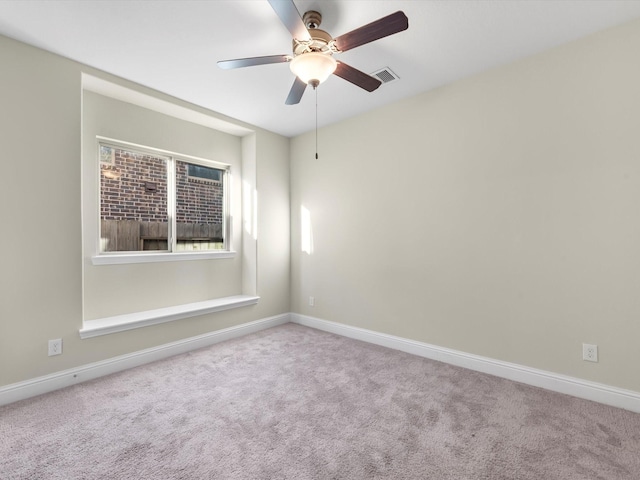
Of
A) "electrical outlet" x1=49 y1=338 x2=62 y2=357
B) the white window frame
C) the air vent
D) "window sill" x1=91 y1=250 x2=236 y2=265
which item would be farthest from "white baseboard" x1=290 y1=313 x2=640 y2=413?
"electrical outlet" x1=49 y1=338 x2=62 y2=357

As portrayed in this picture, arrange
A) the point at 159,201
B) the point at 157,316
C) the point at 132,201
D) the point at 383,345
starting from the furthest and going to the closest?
1. the point at 159,201
2. the point at 383,345
3. the point at 132,201
4. the point at 157,316

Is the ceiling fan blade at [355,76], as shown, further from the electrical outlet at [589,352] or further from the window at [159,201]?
the electrical outlet at [589,352]

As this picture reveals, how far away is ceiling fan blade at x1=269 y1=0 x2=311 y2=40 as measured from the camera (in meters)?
1.48

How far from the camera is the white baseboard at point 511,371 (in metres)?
2.07

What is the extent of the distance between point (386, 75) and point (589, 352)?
271 centimetres

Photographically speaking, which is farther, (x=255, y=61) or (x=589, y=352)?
(x=589, y=352)

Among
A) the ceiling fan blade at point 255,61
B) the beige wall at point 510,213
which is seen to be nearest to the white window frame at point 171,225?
the beige wall at point 510,213

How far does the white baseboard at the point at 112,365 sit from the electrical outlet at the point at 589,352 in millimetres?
3216

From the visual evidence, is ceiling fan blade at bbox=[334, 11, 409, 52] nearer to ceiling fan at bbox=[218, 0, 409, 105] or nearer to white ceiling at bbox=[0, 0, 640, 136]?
ceiling fan at bbox=[218, 0, 409, 105]

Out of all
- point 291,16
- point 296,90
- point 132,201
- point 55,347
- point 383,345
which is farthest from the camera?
point 383,345

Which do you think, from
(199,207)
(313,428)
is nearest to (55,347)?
(199,207)

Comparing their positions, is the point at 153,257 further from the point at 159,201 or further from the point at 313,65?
the point at 313,65

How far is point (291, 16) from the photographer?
155 cm

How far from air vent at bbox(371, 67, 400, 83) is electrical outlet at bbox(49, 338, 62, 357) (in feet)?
11.2
